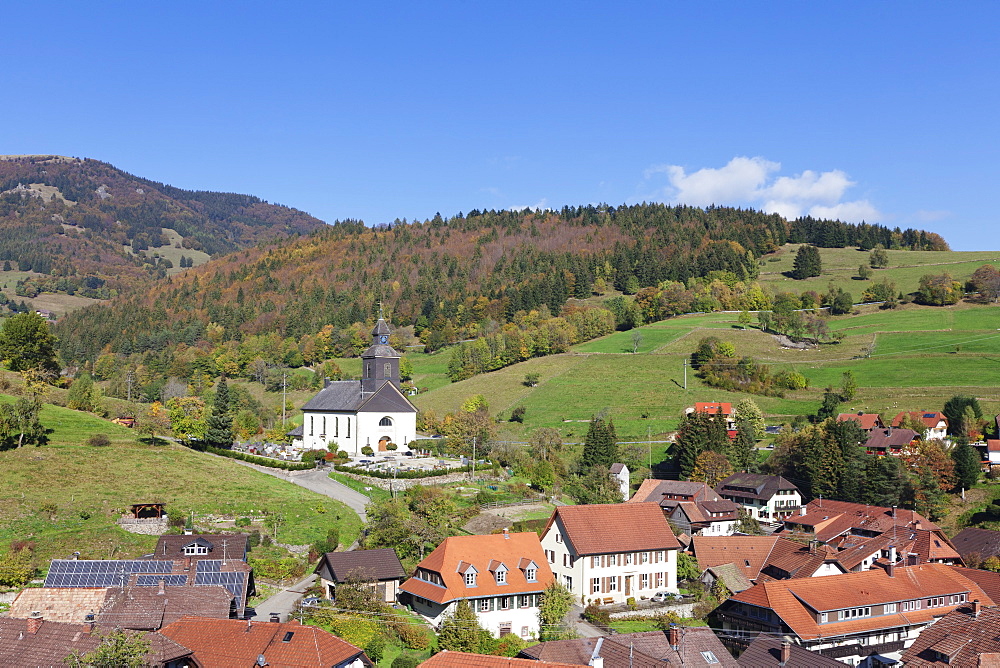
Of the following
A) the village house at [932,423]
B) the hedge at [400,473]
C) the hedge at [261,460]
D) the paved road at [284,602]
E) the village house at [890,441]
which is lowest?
the paved road at [284,602]

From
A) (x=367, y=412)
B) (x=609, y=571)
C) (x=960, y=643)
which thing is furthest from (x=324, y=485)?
(x=960, y=643)

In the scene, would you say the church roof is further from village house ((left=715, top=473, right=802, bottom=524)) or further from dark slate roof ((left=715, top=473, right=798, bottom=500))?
village house ((left=715, top=473, right=802, bottom=524))

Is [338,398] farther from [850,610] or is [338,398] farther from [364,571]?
[850,610]

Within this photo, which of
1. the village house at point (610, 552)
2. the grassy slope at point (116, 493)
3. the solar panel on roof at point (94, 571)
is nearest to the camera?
the solar panel on roof at point (94, 571)

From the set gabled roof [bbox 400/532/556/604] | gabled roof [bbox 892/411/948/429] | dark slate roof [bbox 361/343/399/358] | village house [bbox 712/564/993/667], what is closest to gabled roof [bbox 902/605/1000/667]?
village house [bbox 712/564/993/667]

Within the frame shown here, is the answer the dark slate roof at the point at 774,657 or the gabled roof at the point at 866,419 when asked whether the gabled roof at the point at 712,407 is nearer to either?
the gabled roof at the point at 866,419

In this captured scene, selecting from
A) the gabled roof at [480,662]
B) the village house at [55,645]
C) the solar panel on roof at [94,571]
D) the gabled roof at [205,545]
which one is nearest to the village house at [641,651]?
the gabled roof at [480,662]

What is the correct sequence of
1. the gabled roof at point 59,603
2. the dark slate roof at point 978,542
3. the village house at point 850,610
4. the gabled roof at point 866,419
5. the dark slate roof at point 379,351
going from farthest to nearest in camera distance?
the dark slate roof at point 379,351 → the gabled roof at point 866,419 → the dark slate roof at point 978,542 → the village house at point 850,610 → the gabled roof at point 59,603
